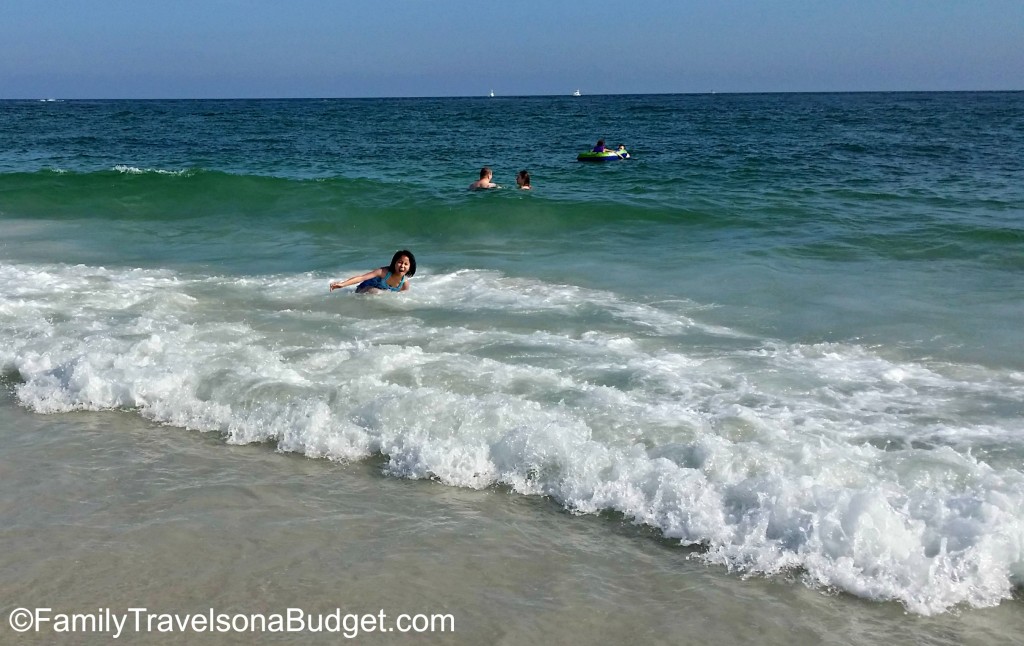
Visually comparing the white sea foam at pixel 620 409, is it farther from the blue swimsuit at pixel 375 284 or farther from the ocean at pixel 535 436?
the blue swimsuit at pixel 375 284

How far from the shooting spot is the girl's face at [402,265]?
9703 mm

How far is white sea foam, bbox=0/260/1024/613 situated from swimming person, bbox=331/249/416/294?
1.09 ft

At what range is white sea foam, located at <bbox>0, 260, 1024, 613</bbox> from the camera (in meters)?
4.53

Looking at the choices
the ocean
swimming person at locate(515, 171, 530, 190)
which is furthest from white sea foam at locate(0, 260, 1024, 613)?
swimming person at locate(515, 171, 530, 190)

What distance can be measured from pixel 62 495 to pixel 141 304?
4761 mm

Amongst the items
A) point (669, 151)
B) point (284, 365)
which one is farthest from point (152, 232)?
point (669, 151)

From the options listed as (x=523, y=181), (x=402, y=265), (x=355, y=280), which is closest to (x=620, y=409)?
(x=402, y=265)

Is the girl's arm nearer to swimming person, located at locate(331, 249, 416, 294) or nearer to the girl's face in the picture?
swimming person, located at locate(331, 249, 416, 294)

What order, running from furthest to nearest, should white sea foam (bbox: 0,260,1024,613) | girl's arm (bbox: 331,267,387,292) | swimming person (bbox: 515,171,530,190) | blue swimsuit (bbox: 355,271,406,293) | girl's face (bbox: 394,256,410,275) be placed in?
swimming person (bbox: 515,171,530,190) < blue swimsuit (bbox: 355,271,406,293) < girl's face (bbox: 394,256,410,275) < girl's arm (bbox: 331,267,387,292) < white sea foam (bbox: 0,260,1024,613)

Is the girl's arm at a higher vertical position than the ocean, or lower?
higher

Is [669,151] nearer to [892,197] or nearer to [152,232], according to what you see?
[892,197]

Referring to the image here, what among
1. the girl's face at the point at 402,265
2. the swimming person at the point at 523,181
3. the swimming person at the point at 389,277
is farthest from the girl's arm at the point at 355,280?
the swimming person at the point at 523,181

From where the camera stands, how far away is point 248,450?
576 centimetres

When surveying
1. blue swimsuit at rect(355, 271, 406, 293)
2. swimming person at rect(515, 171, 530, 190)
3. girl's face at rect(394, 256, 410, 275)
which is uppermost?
swimming person at rect(515, 171, 530, 190)
